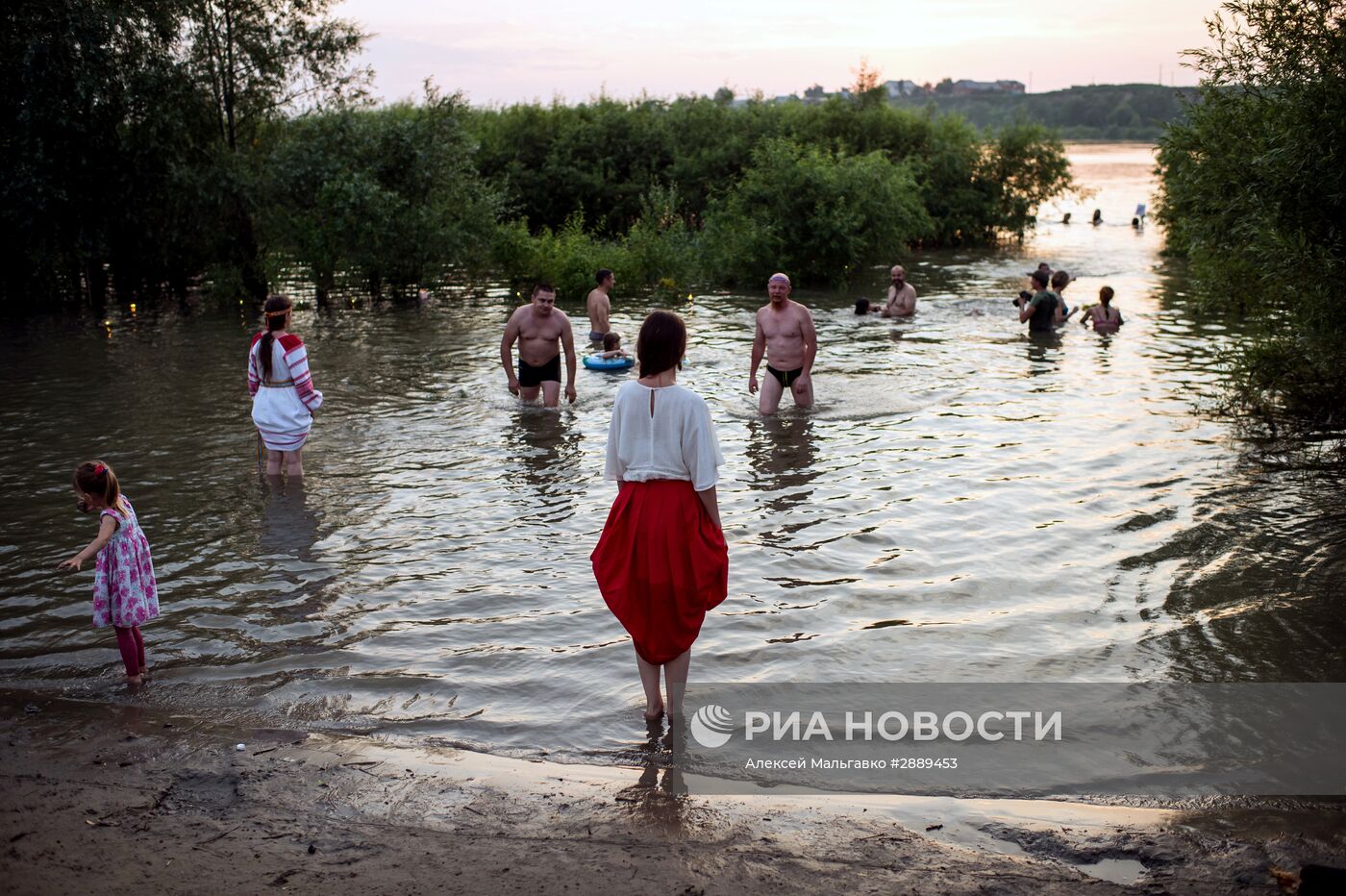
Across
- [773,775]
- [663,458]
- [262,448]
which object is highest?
[663,458]

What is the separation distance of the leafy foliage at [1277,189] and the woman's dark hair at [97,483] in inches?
349

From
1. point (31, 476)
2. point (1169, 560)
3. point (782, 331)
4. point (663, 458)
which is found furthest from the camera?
point (782, 331)

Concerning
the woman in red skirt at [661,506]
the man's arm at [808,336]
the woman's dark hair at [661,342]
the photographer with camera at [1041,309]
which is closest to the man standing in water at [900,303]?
the photographer with camera at [1041,309]

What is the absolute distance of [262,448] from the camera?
454 inches

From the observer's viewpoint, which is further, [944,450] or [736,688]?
[944,450]

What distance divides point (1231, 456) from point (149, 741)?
34.7 ft

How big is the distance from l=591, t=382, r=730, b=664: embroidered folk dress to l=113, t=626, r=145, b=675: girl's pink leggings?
306cm

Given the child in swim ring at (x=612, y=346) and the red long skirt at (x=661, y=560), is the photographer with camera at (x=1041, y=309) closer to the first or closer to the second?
the child in swim ring at (x=612, y=346)

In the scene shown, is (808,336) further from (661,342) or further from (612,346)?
(661,342)

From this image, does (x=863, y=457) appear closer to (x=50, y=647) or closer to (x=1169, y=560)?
(x=1169, y=560)

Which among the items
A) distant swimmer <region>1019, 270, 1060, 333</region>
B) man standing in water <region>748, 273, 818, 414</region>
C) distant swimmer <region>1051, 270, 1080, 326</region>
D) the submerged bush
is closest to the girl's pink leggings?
man standing in water <region>748, 273, 818, 414</region>

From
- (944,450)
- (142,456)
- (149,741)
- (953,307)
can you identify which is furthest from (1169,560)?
(953,307)

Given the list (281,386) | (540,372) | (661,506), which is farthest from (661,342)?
(540,372)

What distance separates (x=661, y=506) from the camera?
215 inches
